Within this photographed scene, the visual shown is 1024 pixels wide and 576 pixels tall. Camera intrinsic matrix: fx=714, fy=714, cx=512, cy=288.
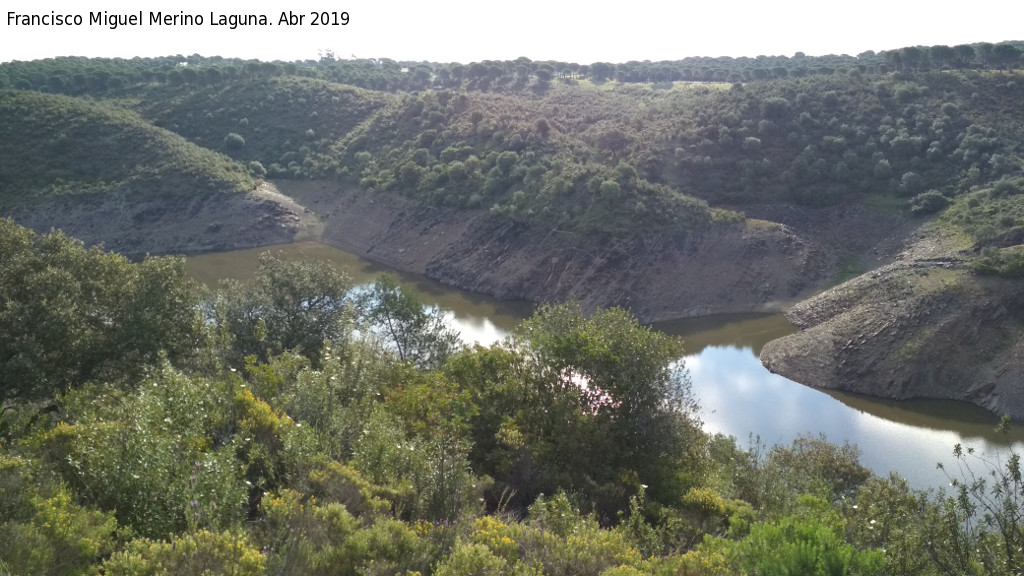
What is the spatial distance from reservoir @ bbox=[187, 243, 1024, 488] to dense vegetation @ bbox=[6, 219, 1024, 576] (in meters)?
5.88

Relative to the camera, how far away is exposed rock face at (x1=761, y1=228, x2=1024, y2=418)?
29.4 metres

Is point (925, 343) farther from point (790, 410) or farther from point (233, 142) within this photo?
point (233, 142)

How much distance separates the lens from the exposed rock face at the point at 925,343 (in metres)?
29.4

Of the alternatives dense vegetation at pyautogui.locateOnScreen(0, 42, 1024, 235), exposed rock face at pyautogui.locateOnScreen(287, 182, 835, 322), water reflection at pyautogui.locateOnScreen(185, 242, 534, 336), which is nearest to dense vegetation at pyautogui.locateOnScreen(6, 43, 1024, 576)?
dense vegetation at pyautogui.locateOnScreen(0, 42, 1024, 235)

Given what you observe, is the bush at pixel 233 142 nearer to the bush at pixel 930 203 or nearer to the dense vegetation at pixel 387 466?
the dense vegetation at pixel 387 466

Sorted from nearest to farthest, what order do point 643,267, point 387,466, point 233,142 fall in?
point 387,466 → point 643,267 → point 233,142

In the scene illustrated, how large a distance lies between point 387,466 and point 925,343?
1099 inches

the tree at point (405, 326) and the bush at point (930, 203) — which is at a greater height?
the bush at point (930, 203)

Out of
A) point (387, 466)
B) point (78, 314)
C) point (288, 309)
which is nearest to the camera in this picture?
point (387, 466)

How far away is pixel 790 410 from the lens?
28.6 m

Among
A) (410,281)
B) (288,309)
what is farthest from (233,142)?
(288,309)

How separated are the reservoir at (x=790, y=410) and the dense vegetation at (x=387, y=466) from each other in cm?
588

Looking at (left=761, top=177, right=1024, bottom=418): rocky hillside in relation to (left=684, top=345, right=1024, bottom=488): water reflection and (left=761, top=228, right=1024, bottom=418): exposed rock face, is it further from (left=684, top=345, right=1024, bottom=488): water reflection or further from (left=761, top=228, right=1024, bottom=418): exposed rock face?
(left=684, top=345, right=1024, bottom=488): water reflection

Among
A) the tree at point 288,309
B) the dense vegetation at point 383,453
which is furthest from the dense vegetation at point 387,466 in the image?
the tree at point 288,309
